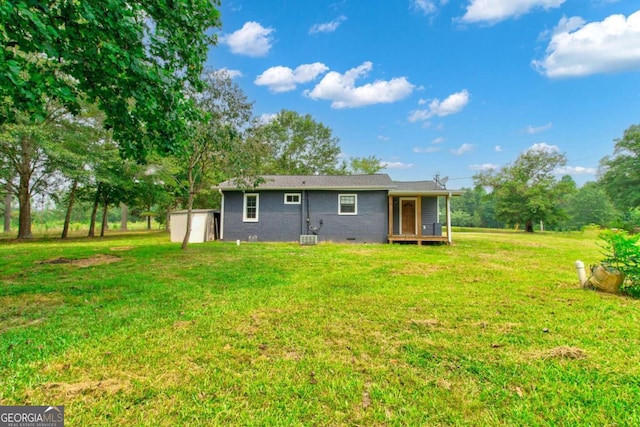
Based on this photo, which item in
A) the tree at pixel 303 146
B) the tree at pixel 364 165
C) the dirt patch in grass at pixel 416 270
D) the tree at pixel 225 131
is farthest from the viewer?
the tree at pixel 364 165

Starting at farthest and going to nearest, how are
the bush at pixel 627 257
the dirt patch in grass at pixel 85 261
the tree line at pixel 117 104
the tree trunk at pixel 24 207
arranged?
the tree trunk at pixel 24 207, the dirt patch in grass at pixel 85 261, the bush at pixel 627 257, the tree line at pixel 117 104

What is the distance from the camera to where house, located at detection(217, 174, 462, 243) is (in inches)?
478

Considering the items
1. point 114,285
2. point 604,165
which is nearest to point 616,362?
point 114,285

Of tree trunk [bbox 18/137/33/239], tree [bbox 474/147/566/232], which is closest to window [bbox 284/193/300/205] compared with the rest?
tree trunk [bbox 18/137/33/239]

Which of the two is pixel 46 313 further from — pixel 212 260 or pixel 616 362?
pixel 616 362

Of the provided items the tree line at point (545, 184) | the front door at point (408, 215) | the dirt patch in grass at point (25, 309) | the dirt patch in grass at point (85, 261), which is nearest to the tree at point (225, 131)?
the dirt patch in grass at point (85, 261)

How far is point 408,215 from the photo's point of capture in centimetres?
1301

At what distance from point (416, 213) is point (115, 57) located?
11297 millimetres

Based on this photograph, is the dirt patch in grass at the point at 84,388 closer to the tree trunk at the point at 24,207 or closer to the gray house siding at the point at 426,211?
the gray house siding at the point at 426,211

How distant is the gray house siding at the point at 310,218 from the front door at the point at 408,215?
4.36 feet

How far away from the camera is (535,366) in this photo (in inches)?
89.4

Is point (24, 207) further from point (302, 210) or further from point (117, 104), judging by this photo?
point (117, 104)

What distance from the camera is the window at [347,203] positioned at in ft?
40.5

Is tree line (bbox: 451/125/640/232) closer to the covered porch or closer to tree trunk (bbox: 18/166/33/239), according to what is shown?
the covered porch
